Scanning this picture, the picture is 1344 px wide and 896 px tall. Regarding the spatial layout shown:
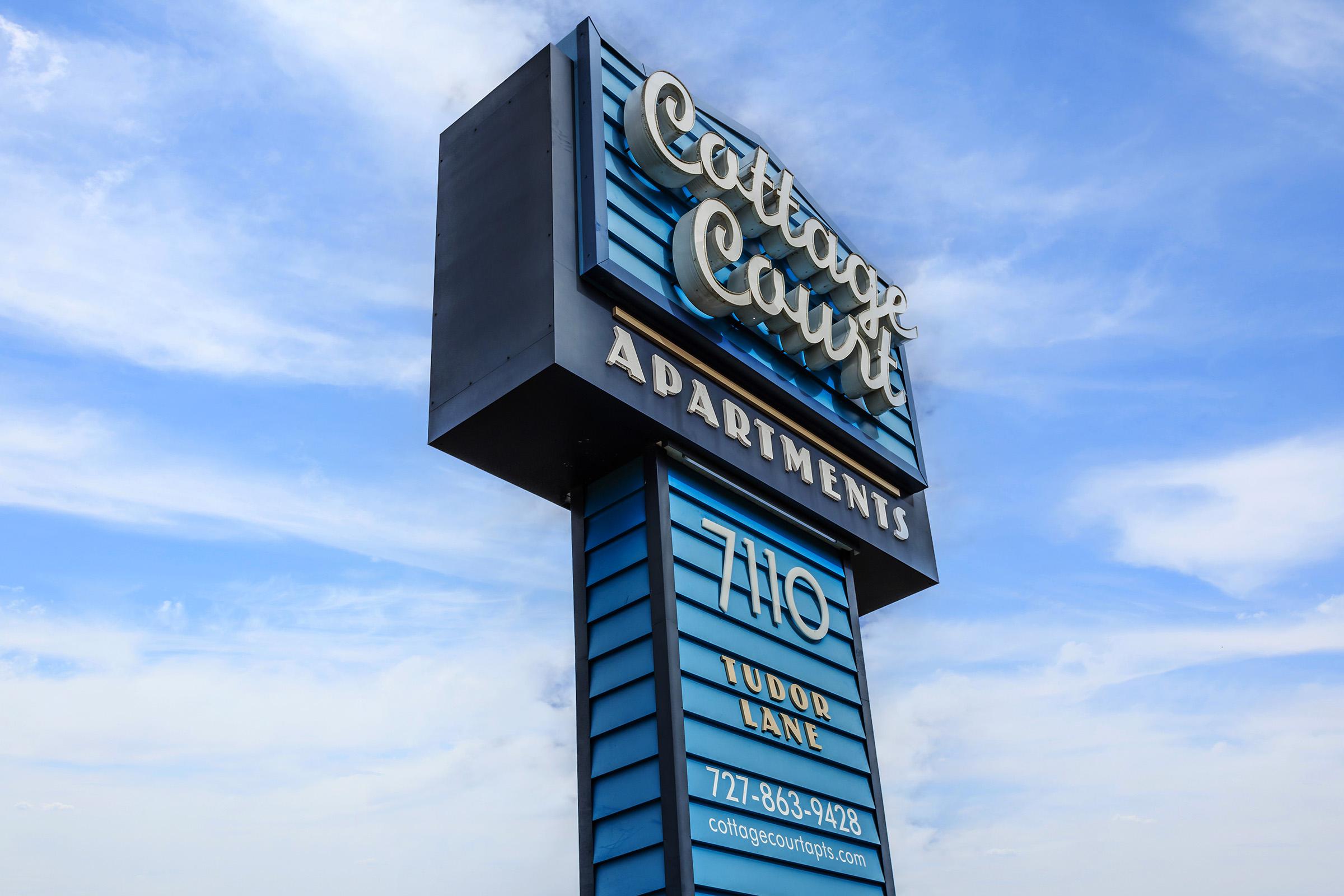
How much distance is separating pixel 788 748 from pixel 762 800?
69cm

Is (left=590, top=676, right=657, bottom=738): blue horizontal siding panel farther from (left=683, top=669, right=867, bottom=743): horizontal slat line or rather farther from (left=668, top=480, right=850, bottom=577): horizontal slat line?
(left=668, top=480, right=850, bottom=577): horizontal slat line

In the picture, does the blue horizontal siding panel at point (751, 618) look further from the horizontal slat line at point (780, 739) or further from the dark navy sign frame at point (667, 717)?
the horizontal slat line at point (780, 739)

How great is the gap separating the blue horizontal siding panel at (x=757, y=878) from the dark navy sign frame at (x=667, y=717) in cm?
1

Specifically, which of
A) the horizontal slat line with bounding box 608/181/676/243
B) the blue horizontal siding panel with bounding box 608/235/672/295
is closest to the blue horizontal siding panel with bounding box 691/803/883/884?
the blue horizontal siding panel with bounding box 608/235/672/295

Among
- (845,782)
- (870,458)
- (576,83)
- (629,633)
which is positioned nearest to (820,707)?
(845,782)

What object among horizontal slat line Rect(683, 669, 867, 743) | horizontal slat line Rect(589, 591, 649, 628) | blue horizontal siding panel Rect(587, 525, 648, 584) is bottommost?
horizontal slat line Rect(683, 669, 867, 743)

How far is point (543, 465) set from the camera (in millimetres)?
9898

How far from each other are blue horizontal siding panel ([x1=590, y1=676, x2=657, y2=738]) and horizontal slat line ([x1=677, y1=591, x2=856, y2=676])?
0.38 m

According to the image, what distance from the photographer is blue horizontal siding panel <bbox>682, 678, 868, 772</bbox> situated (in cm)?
895

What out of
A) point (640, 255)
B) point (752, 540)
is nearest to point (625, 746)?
point (752, 540)

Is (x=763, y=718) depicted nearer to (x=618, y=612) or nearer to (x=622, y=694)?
(x=622, y=694)

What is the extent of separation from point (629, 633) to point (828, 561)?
9.77 ft

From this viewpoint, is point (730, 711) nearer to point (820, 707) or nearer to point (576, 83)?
point (820, 707)

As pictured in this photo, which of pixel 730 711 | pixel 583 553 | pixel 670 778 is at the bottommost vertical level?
pixel 670 778
